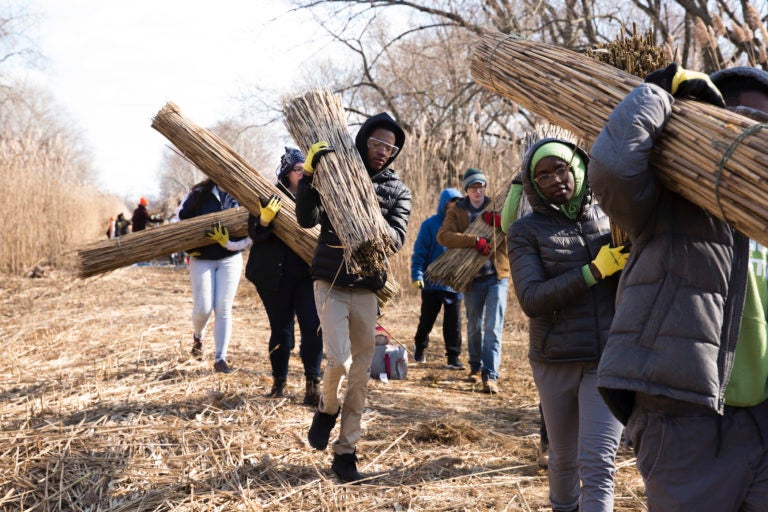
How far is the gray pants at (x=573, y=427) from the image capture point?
2508 mm

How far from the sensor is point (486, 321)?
19.0 feet

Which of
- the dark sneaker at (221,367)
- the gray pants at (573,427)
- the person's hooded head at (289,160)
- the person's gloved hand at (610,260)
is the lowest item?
the dark sneaker at (221,367)

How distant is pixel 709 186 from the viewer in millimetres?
1589

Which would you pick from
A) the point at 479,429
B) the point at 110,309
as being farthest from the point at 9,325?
the point at 479,429

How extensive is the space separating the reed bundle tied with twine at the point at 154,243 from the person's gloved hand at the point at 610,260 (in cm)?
355

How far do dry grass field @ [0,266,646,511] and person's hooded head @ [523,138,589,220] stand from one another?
1.47 m

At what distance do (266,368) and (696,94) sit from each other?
4.88m

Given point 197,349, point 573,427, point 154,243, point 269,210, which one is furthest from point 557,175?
point 197,349

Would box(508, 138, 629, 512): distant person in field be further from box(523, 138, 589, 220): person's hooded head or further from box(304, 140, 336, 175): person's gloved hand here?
box(304, 140, 336, 175): person's gloved hand

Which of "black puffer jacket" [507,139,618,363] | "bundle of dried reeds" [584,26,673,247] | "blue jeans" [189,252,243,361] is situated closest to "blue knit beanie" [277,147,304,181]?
"blue jeans" [189,252,243,361]

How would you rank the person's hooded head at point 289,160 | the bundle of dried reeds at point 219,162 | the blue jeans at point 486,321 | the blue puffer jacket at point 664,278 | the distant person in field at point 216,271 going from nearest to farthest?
the blue puffer jacket at point 664,278
the person's hooded head at point 289,160
the bundle of dried reeds at point 219,162
the distant person in field at point 216,271
the blue jeans at point 486,321

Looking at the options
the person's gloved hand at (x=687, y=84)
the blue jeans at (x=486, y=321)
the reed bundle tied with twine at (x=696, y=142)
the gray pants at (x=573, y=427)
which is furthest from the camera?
the blue jeans at (x=486, y=321)

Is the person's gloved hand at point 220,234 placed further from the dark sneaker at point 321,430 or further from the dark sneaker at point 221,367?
the dark sneaker at point 321,430

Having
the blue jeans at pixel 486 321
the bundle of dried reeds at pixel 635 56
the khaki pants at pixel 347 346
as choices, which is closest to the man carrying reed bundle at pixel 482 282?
the blue jeans at pixel 486 321
